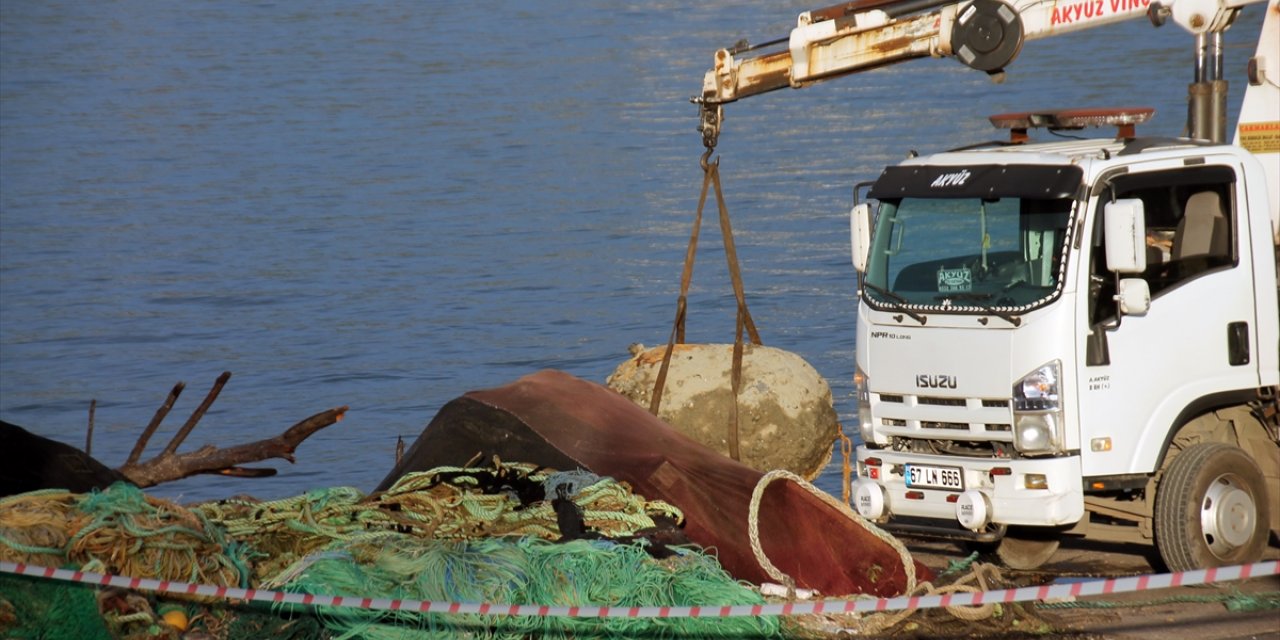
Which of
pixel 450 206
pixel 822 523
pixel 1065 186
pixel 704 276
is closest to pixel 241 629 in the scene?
pixel 822 523

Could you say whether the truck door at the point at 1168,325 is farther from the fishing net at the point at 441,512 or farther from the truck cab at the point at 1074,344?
the fishing net at the point at 441,512

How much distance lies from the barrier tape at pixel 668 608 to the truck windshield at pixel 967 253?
220 centimetres

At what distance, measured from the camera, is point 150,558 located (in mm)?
8805

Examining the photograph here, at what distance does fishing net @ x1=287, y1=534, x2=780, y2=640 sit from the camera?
840 centimetres

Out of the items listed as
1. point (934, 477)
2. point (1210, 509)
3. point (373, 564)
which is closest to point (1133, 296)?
point (1210, 509)

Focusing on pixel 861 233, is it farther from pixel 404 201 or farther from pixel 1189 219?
pixel 404 201

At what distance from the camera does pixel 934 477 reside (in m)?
9.82

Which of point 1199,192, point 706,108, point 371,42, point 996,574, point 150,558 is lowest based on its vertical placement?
point 996,574

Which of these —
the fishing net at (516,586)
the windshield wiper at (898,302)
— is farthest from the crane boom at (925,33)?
the fishing net at (516,586)

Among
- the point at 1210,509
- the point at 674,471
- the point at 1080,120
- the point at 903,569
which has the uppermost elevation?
the point at 1080,120

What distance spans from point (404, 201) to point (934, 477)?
73.1 ft

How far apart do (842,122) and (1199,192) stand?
90.6 feet

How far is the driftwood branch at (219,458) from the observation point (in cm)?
1104

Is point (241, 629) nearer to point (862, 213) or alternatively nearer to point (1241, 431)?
point (862, 213)
